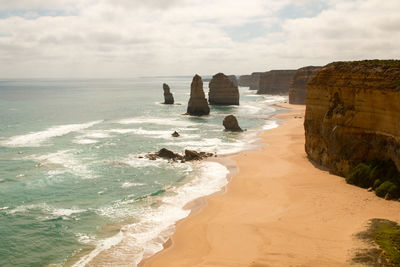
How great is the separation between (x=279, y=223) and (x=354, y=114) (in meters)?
12.6

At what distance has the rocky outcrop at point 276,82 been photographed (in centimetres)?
15571

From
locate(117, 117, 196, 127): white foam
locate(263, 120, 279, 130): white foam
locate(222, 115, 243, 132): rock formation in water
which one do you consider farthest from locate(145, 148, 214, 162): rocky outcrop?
locate(117, 117, 196, 127): white foam

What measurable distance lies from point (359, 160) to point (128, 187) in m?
19.4

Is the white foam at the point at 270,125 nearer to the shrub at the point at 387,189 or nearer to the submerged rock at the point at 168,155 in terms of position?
the submerged rock at the point at 168,155

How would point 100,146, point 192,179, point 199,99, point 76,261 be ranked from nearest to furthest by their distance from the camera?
point 76,261
point 192,179
point 100,146
point 199,99

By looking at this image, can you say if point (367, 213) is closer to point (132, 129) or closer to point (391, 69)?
point (391, 69)

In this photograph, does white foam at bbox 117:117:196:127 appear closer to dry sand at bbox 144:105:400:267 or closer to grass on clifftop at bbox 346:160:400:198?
dry sand at bbox 144:105:400:267

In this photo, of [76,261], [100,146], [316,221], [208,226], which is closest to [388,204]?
[316,221]

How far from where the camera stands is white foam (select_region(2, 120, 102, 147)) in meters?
50.1

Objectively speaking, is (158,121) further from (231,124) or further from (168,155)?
(168,155)

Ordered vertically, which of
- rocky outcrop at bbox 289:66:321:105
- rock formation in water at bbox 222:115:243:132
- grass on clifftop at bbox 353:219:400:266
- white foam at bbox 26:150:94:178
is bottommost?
white foam at bbox 26:150:94:178

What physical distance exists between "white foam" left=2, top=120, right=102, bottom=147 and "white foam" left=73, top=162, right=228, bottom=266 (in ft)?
93.8

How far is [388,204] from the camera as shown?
23.5 metres

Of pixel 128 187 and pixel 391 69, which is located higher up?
pixel 391 69
